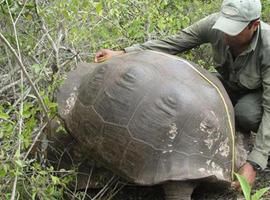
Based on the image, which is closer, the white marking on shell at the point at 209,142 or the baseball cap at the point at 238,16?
the white marking on shell at the point at 209,142

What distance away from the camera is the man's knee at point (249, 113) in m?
3.60

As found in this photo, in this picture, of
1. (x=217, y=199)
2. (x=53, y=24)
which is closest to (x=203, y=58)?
(x=53, y=24)

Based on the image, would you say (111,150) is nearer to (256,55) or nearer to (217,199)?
(217,199)

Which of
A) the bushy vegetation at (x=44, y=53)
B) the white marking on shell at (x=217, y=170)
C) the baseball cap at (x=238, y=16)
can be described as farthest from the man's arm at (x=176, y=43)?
the white marking on shell at (x=217, y=170)

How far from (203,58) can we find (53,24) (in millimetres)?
1635

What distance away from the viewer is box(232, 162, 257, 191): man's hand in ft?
10.5

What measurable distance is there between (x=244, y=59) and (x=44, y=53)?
4.53ft

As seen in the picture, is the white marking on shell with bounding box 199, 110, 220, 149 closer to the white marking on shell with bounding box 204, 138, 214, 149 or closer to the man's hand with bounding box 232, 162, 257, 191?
the white marking on shell with bounding box 204, 138, 214, 149

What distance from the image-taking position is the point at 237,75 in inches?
148

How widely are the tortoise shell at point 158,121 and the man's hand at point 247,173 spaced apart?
0.12 meters

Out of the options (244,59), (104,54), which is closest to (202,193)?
(244,59)

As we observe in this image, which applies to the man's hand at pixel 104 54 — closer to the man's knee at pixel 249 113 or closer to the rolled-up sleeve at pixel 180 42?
the rolled-up sleeve at pixel 180 42

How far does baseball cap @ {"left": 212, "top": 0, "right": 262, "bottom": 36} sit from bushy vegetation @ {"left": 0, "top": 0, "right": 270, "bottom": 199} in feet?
2.56

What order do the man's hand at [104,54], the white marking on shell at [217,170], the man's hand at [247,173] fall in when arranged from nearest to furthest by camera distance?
1. the white marking on shell at [217,170]
2. the man's hand at [247,173]
3. the man's hand at [104,54]
